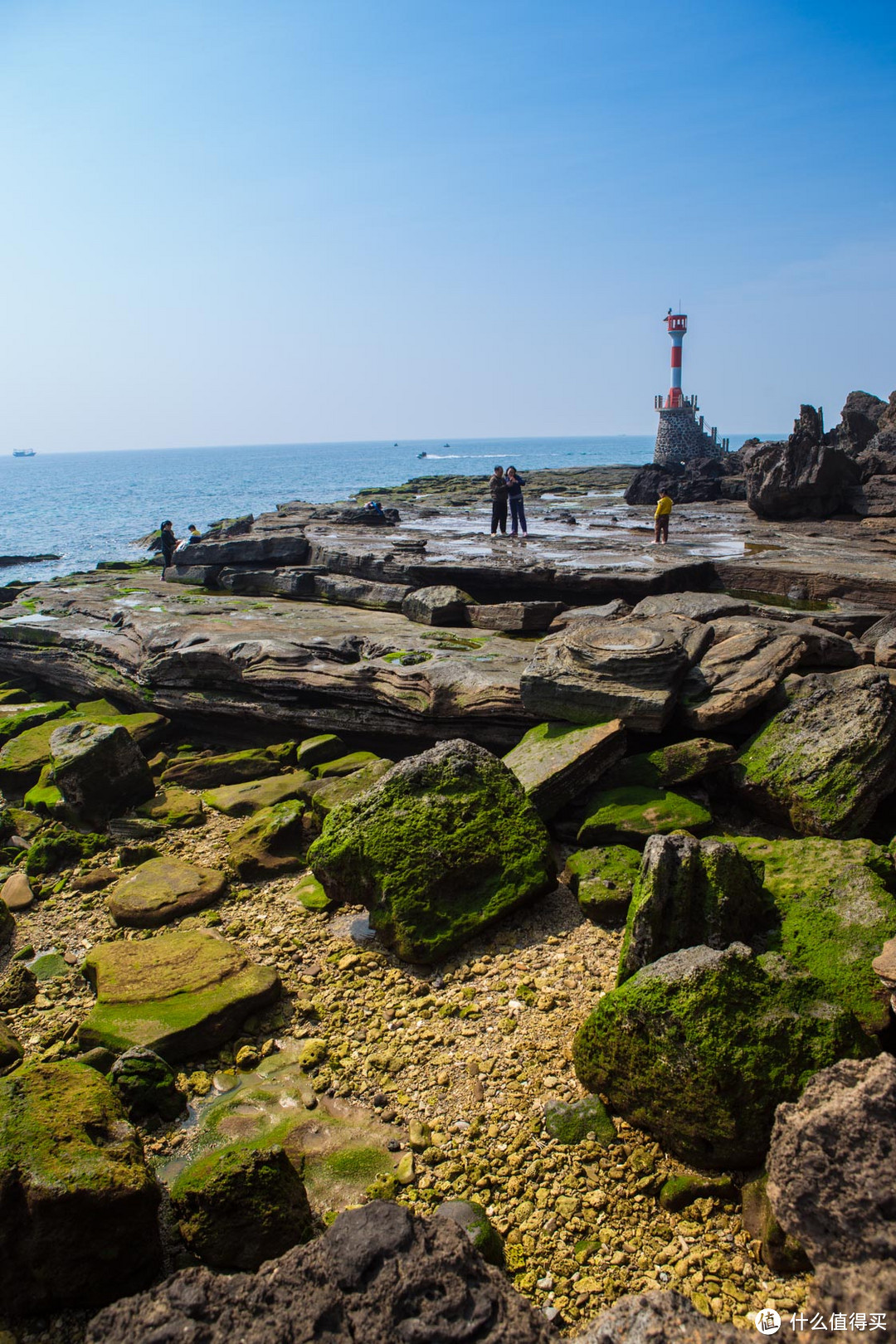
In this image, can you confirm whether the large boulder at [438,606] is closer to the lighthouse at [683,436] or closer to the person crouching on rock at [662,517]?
→ the person crouching on rock at [662,517]

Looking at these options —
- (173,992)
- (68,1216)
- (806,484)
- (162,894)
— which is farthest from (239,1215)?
(806,484)

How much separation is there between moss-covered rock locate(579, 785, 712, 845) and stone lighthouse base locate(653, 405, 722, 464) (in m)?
57.3

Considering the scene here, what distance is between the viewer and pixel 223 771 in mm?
10727

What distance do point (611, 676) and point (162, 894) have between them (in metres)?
5.01

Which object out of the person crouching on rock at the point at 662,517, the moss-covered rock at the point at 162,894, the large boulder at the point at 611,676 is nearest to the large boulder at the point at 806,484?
the person crouching on rock at the point at 662,517

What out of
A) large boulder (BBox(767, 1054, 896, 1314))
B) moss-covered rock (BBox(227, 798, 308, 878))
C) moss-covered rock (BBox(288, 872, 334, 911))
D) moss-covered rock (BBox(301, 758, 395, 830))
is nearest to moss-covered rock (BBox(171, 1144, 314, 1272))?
large boulder (BBox(767, 1054, 896, 1314))

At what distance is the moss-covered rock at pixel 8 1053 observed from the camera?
18.4ft

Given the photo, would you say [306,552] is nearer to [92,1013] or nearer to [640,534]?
[640,534]

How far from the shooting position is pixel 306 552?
18.5 m

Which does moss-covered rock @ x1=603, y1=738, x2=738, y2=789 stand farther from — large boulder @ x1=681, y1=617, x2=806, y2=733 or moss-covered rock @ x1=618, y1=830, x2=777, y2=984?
moss-covered rock @ x1=618, y1=830, x2=777, y2=984

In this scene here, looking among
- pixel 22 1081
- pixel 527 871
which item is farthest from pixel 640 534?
pixel 22 1081

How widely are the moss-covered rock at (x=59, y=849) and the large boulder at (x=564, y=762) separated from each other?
15.6 ft

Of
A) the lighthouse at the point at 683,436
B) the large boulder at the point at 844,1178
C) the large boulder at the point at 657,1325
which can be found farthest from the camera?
the lighthouse at the point at 683,436

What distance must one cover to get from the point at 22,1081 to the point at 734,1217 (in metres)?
3.88
